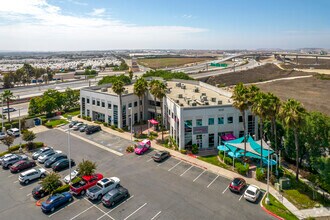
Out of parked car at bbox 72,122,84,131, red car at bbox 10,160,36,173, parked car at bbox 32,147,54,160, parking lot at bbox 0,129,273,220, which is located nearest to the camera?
parking lot at bbox 0,129,273,220

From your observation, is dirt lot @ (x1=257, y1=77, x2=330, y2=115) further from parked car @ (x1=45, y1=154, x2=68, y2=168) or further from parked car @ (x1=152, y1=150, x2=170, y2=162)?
parked car @ (x1=45, y1=154, x2=68, y2=168)

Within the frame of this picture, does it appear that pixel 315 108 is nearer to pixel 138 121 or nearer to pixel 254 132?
pixel 254 132

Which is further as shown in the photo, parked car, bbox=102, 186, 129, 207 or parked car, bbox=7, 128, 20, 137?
parked car, bbox=7, 128, 20, 137

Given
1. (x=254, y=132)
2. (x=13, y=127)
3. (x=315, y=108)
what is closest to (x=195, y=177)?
(x=254, y=132)

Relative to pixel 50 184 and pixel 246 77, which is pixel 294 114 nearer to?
pixel 50 184

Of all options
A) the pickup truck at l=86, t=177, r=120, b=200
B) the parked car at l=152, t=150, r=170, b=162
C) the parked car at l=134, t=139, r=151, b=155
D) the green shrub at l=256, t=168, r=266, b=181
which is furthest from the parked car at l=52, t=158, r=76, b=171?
the green shrub at l=256, t=168, r=266, b=181

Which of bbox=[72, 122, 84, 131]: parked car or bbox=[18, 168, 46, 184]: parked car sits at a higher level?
bbox=[72, 122, 84, 131]: parked car

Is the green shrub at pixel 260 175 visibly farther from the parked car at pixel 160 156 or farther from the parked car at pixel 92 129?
the parked car at pixel 92 129
